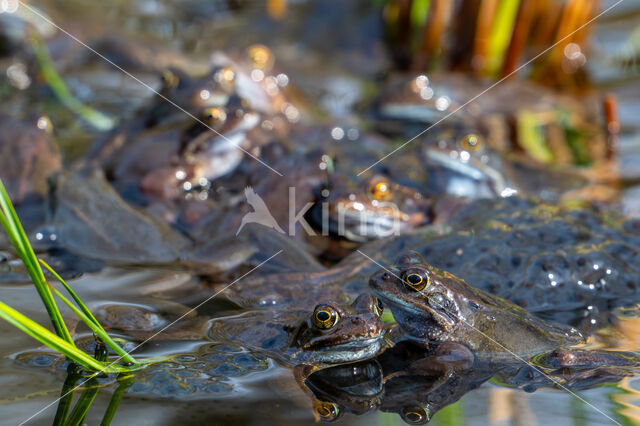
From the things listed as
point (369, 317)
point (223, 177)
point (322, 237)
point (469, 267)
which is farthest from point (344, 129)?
point (369, 317)

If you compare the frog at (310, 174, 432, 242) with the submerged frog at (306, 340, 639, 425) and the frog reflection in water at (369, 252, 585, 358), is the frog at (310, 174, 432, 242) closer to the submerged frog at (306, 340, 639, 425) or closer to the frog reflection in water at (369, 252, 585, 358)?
the frog reflection in water at (369, 252, 585, 358)

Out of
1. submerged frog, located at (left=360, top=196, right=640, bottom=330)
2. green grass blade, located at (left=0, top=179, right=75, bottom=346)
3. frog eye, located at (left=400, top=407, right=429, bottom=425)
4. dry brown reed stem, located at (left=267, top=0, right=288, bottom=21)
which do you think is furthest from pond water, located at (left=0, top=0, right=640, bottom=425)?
dry brown reed stem, located at (left=267, top=0, right=288, bottom=21)

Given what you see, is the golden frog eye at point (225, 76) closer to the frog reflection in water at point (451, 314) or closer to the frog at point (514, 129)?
the frog at point (514, 129)

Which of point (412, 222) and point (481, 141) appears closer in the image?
point (412, 222)

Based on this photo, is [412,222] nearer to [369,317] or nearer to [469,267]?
[469,267]

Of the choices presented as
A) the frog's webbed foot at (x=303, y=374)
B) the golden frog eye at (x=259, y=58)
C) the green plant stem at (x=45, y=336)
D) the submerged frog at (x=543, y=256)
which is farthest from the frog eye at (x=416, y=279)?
the golden frog eye at (x=259, y=58)
